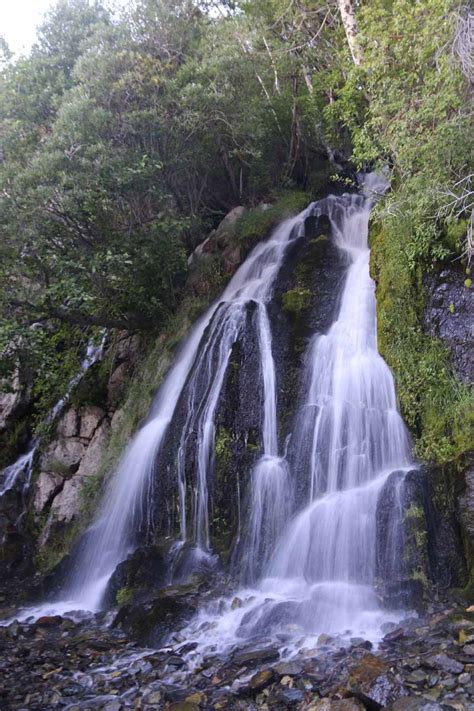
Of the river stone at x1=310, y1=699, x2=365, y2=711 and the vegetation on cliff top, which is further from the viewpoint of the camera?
the vegetation on cliff top

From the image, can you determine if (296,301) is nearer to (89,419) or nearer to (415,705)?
(89,419)

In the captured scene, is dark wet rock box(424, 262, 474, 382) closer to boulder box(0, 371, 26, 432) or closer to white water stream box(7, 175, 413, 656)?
white water stream box(7, 175, 413, 656)

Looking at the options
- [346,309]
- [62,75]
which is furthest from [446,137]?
[62,75]

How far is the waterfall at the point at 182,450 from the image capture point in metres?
8.85

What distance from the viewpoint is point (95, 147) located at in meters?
11.3

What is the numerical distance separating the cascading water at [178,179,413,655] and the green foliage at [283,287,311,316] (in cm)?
97

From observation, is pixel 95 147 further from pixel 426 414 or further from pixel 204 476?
pixel 426 414

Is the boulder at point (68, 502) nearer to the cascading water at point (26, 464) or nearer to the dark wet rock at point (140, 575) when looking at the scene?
the cascading water at point (26, 464)

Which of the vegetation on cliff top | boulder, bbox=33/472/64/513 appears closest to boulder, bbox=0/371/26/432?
the vegetation on cliff top

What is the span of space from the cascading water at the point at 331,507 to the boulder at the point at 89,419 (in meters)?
5.55

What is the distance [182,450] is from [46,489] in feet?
13.3

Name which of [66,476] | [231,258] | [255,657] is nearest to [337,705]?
[255,657]

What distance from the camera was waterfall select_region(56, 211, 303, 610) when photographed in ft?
29.0

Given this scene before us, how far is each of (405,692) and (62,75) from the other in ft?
50.1
